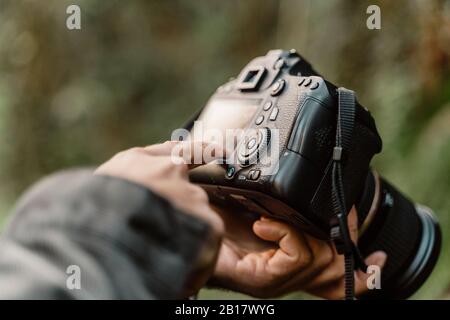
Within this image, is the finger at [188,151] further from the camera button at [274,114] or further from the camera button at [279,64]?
the camera button at [279,64]

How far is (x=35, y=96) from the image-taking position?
265 centimetres

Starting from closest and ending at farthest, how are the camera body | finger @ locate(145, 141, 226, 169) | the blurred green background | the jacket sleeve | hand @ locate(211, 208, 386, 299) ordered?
the jacket sleeve, finger @ locate(145, 141, 226, 169), the camera body, hand @ locate(211, 208, 386, 299), the blurred green background

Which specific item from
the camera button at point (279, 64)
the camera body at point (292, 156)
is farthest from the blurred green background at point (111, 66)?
the camera body at point (292, 156)

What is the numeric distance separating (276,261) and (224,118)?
0.71 ft

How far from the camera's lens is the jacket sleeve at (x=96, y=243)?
1.35 feet

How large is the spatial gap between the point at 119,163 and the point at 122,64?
225 centimetres

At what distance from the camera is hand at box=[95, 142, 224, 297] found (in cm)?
48

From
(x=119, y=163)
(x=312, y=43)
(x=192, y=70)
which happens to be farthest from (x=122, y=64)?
(x=119, y=163)

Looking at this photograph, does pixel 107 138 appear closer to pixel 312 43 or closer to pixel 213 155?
pixel 312 43

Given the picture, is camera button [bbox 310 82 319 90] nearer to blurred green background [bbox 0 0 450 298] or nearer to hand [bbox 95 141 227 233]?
hand [bbox 95 141 227 233]

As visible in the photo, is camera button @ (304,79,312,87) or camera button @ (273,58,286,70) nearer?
camera button @ (304,79,312,87)

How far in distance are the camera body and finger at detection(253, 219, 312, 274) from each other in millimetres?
23

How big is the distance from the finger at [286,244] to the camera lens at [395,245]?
0.40 ft

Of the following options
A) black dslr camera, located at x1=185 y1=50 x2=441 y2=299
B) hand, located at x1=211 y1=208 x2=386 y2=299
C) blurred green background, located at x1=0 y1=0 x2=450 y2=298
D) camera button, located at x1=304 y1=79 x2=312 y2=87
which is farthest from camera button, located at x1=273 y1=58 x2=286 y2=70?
blurred green background, located at x1=0 y1=0 x2=450 y2=298
